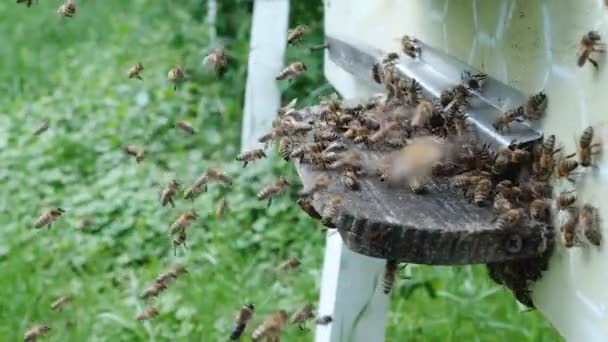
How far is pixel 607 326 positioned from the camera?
1.62 m

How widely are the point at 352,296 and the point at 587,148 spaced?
1.32 metres

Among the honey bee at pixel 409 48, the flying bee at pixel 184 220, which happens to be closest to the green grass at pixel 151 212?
the flying bee at pixel 184 220

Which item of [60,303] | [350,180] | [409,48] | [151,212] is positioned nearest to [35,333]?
[60,303]

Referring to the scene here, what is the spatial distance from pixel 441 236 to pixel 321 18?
193 inches

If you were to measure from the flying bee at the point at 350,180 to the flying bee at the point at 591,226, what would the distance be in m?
0.42

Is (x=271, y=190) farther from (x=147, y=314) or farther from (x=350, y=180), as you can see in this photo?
(x=147, y=314)

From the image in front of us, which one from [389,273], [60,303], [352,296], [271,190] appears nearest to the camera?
[389,273]

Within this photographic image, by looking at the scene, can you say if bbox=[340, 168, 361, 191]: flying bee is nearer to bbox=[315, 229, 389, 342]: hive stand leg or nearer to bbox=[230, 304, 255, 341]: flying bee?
bbox=[230, 304, 255, 341]: flying bee

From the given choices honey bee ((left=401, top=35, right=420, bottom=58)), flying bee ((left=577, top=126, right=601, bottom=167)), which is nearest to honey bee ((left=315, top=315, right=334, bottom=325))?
honey bee ((left=401, top=35, right=420, bottom=58))

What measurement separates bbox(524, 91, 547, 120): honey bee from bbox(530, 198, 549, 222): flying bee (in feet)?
0.57

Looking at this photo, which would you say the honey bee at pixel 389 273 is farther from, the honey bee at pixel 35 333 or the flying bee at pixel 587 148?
the honey bee at pixel 35 333

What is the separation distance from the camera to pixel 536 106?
1.84 m

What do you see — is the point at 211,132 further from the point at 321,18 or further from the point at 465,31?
the point at 465,31

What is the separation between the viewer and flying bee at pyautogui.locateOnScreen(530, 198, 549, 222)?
1.76m
